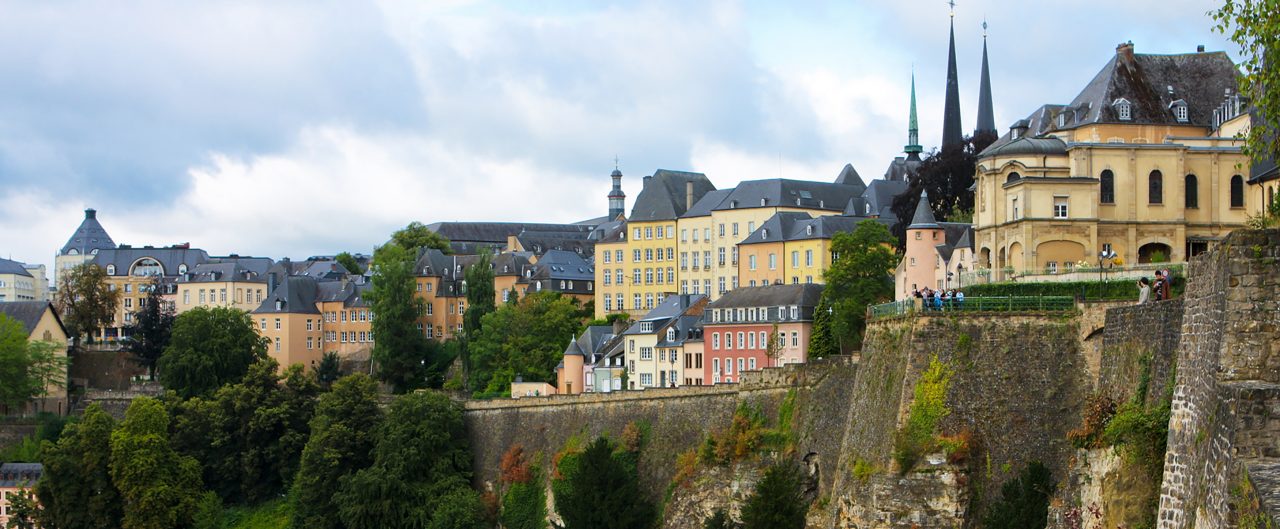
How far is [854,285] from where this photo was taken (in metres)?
58.9

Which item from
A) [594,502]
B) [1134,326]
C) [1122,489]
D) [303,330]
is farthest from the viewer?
[303,330]

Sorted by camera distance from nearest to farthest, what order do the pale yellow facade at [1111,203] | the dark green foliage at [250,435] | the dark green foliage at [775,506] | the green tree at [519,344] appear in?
the dark green foliage at [775,506] < the pale yellow facade at [1111,203] < the dark green foliage at [250,435] < the green tree at [519,344]

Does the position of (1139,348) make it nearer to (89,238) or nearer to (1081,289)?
(1081,289)

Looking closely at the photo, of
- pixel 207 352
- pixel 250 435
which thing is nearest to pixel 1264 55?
pixel 250 435

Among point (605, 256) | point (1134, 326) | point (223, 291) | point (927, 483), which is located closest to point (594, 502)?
point (927, 483)

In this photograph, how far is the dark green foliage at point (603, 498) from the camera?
168 feet

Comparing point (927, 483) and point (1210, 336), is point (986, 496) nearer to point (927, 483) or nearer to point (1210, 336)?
point (927, 483)

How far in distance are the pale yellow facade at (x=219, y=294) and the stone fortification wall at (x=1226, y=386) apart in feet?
329

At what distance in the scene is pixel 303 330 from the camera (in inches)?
4031

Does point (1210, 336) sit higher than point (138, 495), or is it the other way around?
point (1210, 336)

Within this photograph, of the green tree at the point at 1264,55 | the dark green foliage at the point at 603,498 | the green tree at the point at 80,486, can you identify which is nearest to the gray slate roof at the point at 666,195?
the green tree at the point at 80,486

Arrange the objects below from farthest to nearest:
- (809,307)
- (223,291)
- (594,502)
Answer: (223,291)
(809,307)
(594,502)

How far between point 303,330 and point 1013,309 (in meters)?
69.9

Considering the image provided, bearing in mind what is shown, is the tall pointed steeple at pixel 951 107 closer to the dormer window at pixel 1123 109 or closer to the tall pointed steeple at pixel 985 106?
the tall pointed steeple at pixel 985 106
